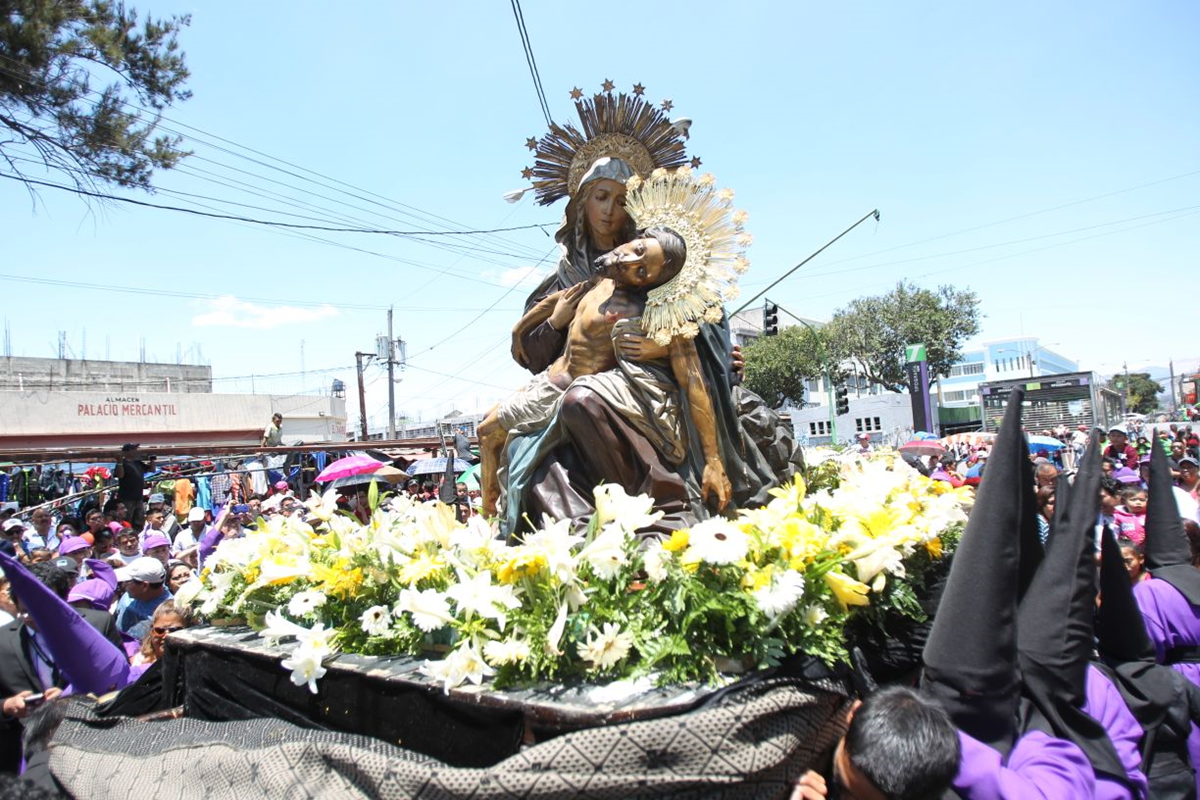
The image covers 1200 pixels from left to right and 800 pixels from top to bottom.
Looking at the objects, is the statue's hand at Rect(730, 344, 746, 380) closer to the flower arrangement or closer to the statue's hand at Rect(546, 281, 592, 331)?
the statue's hand at Rect(546, 281, 592, 331)

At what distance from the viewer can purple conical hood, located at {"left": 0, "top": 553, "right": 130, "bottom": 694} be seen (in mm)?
3346

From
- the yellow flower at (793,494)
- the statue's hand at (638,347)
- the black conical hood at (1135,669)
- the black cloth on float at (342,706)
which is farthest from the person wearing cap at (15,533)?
the black conical hood at (1135,669)

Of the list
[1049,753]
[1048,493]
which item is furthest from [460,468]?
[1049,753]

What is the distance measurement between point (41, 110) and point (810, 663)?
928 centimetres

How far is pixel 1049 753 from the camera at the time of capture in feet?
6.75

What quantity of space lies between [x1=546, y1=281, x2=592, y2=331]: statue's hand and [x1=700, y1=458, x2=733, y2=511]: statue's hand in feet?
4.05

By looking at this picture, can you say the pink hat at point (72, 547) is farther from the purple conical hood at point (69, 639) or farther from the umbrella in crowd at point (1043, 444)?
the umbrella in crowd at point (1043, 444)

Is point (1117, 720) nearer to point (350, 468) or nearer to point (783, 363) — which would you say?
point (350, 468)

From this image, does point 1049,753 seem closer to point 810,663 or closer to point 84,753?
point 810,663

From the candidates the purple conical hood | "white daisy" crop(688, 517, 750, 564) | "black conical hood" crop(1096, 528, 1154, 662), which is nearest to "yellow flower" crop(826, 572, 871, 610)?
"white daisy" crop(688, 517, 750, 564)

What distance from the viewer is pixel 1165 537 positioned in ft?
11.3

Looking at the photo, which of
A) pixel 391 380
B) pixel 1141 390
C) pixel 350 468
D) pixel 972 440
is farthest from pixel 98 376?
pixel 1141 390

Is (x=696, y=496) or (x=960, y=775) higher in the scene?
(x=696, y=496)

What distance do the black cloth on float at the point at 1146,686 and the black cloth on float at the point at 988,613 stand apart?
81cm
